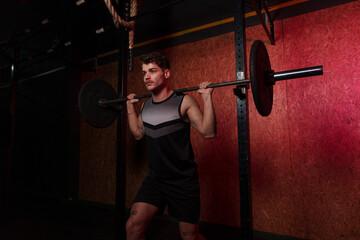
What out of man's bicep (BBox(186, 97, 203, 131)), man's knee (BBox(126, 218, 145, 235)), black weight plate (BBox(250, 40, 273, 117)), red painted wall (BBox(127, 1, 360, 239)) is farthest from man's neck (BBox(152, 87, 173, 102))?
red painted wall (BBox(127, 1, 360, 239))

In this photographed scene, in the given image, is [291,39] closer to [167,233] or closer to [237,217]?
[237,217]

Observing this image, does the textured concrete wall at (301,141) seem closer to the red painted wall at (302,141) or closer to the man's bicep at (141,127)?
the red painted wall at (302,141)

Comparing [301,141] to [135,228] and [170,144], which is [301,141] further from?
[135,228]

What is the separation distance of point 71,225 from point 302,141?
9.40ft

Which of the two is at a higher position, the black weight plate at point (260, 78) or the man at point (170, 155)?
the black weight plate at point (260, 78)

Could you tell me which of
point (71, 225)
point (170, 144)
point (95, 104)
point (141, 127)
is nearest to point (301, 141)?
point (170, 144)

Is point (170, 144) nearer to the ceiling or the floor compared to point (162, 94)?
nearer to the floor

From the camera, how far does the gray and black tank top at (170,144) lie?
5.32ft

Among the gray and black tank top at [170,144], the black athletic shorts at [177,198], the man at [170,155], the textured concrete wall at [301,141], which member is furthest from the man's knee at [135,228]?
the textured concrete wall at [301,141]

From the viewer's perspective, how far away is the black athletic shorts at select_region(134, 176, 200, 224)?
1549mm

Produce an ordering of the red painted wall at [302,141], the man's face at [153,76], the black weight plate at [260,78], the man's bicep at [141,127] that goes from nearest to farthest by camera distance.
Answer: the black weight plate at [260,78], the man's face at [153,76], the man's bicep at [141,127], the red painted wall at [302,141]

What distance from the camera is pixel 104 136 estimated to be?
3754 mm

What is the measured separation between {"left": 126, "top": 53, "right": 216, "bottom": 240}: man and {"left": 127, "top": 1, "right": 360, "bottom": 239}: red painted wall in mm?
1196

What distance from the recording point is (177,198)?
1.57 meters
